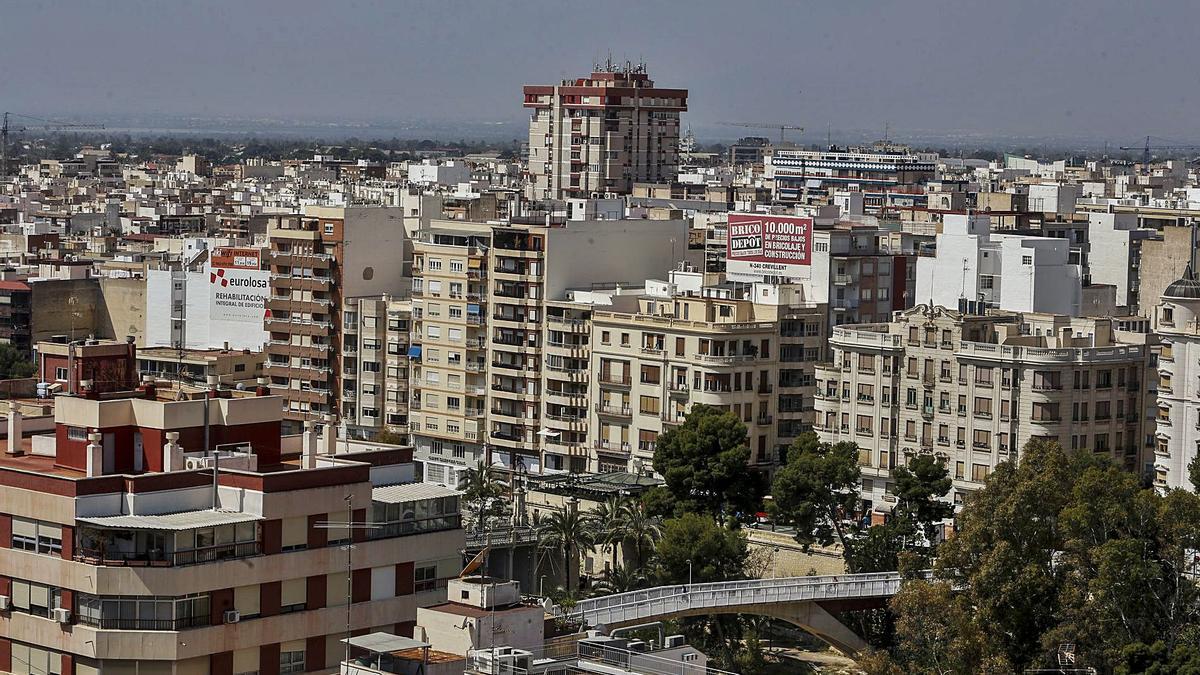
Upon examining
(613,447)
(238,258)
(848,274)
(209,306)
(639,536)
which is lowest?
(639,536)

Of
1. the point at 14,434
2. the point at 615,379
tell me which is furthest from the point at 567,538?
the point at 14,434

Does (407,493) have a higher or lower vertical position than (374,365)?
higher

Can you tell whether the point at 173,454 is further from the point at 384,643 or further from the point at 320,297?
the point at 320,297

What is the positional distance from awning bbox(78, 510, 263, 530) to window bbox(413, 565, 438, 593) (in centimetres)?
286

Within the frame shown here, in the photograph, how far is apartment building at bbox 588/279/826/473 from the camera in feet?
234

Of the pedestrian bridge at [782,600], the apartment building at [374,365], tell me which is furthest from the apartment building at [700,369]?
the pedestrian bridge at [782,600]

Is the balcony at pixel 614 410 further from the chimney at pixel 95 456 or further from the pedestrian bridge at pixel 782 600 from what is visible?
the chimney at pixel 95 456

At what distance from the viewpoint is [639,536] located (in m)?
61.6

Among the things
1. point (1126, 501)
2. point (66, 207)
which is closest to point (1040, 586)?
point (1126, 501)

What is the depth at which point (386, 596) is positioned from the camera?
1404 inches

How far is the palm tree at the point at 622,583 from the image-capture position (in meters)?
57.9

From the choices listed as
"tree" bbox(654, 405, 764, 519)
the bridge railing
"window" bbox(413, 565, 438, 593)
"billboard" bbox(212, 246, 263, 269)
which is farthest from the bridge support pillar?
"billboard" bbox(212, 246, 263, 269)

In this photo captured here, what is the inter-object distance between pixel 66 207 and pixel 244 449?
12920 cm

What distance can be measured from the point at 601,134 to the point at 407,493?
134 m
